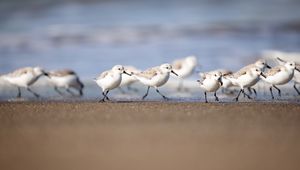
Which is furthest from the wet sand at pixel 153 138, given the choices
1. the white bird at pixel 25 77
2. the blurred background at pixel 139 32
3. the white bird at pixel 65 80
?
the blurred background at pixel 139 32

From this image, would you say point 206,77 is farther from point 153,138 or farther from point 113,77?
point 153,138

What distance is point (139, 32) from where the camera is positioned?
18.3 metres

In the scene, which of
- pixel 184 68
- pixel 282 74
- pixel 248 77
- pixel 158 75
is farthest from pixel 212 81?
pixel 184 68

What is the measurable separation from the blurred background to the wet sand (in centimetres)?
449

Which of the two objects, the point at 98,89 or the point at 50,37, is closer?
the point at 98,89

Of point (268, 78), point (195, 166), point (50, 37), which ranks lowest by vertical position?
point (195, 166)

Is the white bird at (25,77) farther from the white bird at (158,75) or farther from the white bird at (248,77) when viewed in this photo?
the white bird at (248,77)

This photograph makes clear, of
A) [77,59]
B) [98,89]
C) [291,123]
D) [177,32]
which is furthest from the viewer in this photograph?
[177,32]

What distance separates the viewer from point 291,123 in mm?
7586

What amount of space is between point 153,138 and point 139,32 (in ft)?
38.0

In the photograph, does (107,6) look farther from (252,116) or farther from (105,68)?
(252,116)

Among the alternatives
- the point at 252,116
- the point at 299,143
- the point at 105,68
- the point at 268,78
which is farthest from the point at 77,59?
the point at 299,143

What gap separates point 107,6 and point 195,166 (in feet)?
59.5

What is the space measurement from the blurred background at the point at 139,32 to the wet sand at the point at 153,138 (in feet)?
14.7
